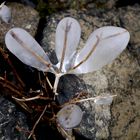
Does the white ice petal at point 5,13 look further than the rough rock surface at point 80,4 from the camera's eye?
No

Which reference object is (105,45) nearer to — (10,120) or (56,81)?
(56,81)

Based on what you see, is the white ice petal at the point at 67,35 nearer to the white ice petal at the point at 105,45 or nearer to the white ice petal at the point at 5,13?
the white ice petal at the point at 105,45

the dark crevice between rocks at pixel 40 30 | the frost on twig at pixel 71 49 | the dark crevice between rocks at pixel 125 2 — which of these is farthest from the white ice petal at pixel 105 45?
the dark crevice between rocks at pixel 125 2

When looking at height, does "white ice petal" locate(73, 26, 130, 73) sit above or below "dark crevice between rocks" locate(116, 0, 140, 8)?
above

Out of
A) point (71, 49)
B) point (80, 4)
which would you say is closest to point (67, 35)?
point (71, 49)

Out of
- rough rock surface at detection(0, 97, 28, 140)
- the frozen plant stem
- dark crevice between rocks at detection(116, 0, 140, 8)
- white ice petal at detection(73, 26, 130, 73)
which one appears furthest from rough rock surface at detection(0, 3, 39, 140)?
dark crevice between rocks at detection(116, 0, 140, 8)

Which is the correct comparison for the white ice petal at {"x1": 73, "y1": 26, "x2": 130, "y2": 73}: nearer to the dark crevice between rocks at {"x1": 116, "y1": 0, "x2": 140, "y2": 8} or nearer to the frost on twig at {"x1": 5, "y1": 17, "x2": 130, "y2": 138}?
the frost on twig at {"x1": 5, "y1": 17, "x2": 130, "y2": 138}
